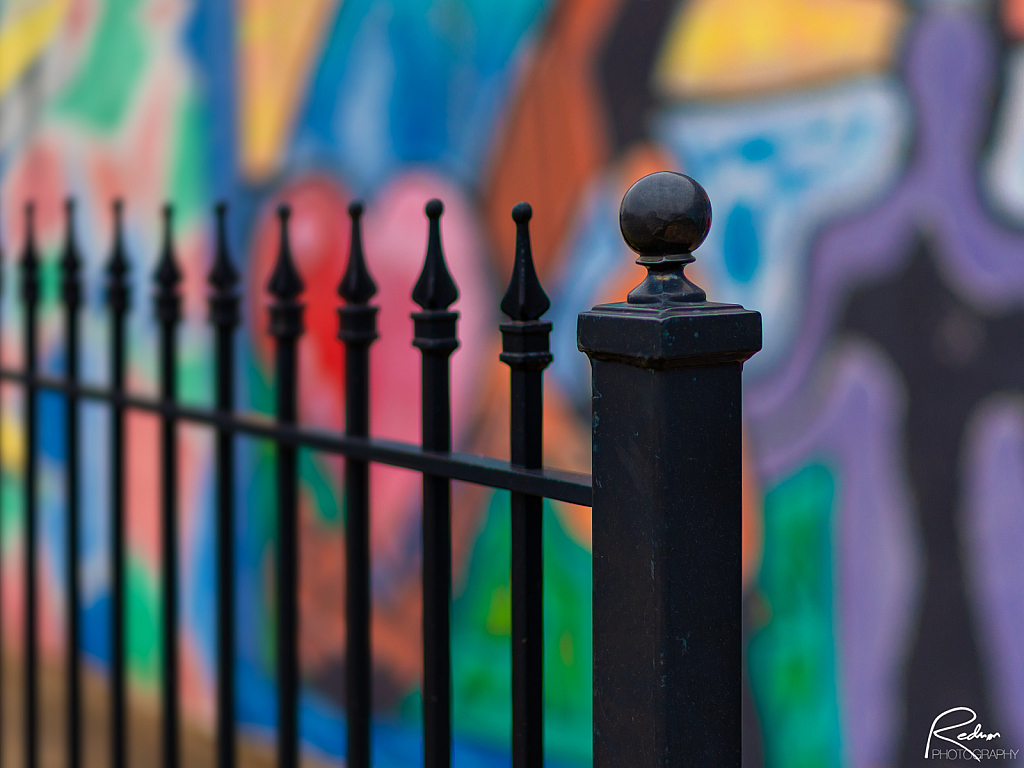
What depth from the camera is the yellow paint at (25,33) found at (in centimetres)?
405

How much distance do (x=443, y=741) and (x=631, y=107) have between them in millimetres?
1569

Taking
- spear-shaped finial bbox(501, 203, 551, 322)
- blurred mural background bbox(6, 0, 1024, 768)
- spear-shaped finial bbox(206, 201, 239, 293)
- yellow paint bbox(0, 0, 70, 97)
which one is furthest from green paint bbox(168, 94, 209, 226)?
spear-shaped finial bbox(501, 203, 551, 322)

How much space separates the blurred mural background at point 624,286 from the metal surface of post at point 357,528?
104 cm

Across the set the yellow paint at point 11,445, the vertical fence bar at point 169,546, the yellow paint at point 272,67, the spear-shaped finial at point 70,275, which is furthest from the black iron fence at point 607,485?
the yellow paint at point 11,445

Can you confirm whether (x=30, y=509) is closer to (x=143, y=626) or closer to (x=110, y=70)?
(x=143, y=626)

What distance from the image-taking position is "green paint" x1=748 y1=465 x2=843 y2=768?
200cm

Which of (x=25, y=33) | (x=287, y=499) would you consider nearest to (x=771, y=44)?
(x=287, y=499)

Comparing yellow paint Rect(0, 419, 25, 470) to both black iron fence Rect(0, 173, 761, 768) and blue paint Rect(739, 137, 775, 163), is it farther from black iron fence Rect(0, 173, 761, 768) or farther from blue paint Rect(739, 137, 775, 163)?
blue paint Rect(739, 137, 775, 163)

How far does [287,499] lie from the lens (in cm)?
144

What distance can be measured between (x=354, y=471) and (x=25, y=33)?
3.72 m

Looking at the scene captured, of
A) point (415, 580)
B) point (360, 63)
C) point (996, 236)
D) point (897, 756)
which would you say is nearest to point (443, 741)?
point (897, 756)

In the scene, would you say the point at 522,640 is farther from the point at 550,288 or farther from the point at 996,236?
the point at 550,288
